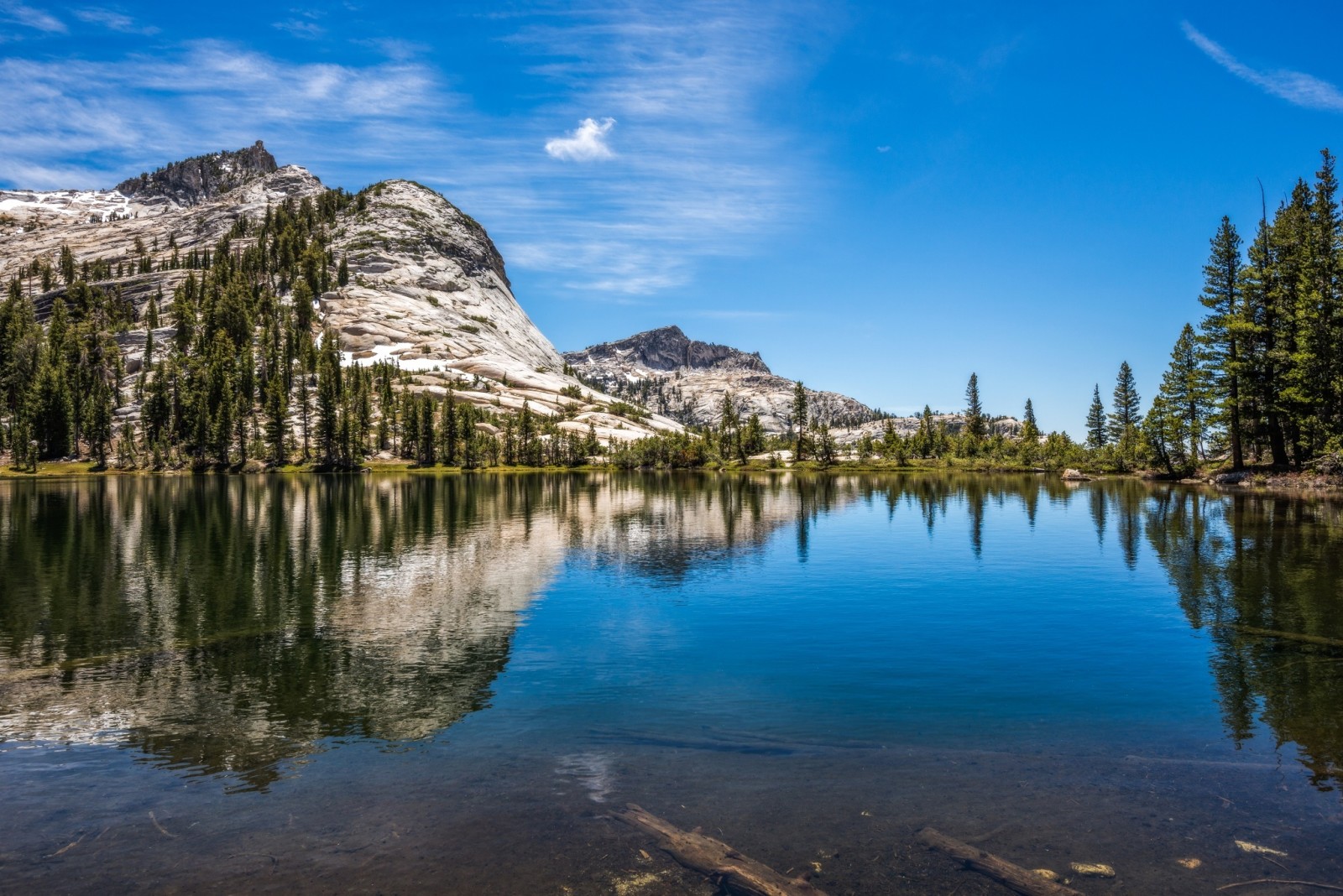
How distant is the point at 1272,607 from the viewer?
→ 2966cm

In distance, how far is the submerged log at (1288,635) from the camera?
80.0ft

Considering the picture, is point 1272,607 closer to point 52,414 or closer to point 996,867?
point 996,867

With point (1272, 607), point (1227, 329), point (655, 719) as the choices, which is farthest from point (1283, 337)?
point (655, 719)

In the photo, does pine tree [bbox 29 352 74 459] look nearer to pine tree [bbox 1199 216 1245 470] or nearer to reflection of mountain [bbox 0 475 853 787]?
reflection of mountain [bbox 0 475 853 787]

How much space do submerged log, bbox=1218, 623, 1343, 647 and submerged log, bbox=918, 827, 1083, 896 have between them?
2010 centimetres

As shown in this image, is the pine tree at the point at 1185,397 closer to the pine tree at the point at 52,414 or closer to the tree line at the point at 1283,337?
the tree line at the point at 1283,337

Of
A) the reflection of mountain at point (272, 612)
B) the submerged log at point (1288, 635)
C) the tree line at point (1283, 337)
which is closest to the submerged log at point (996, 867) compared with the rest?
the reflection of mountain at point (272, 612)

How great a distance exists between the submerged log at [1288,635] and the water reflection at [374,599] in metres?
0.34

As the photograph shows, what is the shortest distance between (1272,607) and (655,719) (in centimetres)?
2688

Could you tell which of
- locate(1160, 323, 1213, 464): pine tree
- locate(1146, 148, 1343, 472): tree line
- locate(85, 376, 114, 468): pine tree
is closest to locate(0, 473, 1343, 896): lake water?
locate(1146, 148, 1343, 472): tree line

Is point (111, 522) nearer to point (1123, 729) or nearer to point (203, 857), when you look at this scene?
point (203, 857)

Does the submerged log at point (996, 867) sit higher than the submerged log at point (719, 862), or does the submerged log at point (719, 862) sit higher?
the submerged log at point (719, 862)

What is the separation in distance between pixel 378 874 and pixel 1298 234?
115 m

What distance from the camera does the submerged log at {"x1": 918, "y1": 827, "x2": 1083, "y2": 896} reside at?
36.1ft
